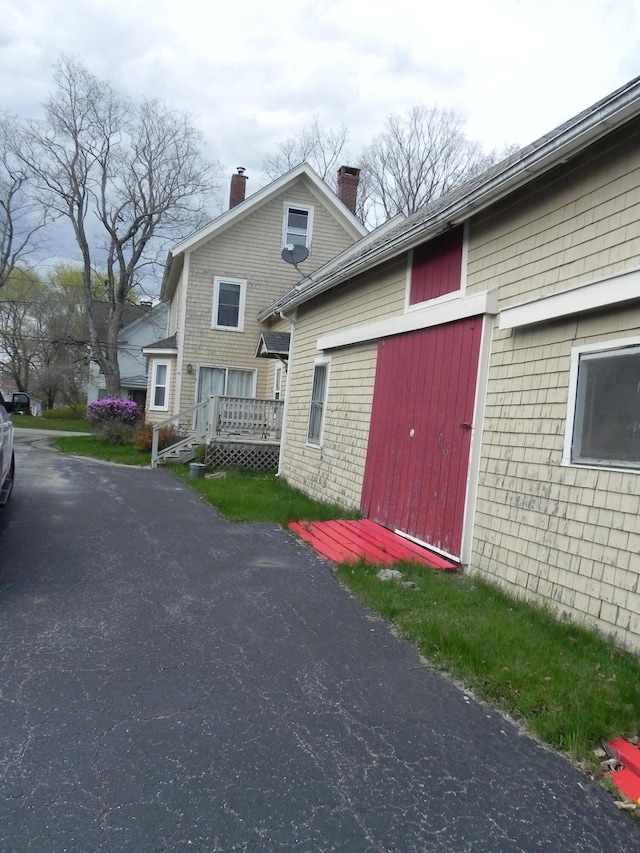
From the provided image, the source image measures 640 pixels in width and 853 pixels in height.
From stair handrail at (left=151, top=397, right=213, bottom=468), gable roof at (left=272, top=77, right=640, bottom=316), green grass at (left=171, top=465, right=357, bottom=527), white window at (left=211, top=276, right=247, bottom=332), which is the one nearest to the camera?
gable roof at (left=272, top=77, right=640, bottom=316)

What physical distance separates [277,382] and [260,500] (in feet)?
28.8

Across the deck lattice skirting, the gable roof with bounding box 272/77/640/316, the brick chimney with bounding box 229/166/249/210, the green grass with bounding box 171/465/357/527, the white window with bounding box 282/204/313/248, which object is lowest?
the green grass with bounding box 171/465/357/527

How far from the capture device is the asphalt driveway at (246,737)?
2.75 m

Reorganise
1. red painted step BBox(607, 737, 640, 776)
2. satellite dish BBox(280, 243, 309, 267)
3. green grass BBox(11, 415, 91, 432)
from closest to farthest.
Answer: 1. red painted step BBox(607, 737, 640, 776)
2. satellite dish BBox(280, 243, 309, 267)
3. green grass BBox(11, 415, 91, 432)

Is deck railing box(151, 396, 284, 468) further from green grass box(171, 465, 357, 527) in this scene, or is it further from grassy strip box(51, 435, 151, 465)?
green grass box(171, 465, 357, 527)

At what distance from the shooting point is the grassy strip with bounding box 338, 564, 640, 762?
11.8ft

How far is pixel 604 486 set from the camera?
16.3 ft


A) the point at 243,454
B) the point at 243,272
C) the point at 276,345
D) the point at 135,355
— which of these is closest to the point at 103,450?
the point at 243,454

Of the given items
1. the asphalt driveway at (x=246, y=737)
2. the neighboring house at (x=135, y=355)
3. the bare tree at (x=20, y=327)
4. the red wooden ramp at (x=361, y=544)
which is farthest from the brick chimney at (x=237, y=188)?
the bare tree at (x=20, y=327)

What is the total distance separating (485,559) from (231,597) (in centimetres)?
248

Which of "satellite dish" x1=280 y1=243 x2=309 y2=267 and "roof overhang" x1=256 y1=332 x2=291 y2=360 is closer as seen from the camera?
"satellite dish" x1=280 y1=243 x2=309 y2=267

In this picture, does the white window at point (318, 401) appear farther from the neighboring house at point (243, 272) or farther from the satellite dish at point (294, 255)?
the neighboring house at point (243, 272)

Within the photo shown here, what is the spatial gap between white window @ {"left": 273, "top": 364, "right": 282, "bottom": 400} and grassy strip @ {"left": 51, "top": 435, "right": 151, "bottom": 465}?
390cm

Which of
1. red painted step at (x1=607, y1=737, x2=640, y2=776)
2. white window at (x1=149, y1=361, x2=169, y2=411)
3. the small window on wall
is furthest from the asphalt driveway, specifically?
white window at (x1=149, y1=361, x2=169, y2=411)
